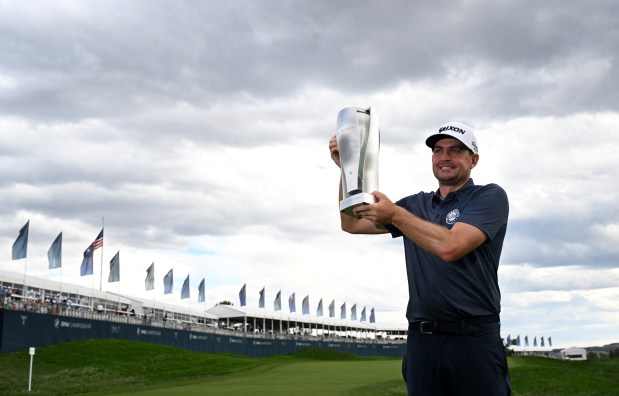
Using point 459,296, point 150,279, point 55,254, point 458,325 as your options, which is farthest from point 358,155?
point 150,279

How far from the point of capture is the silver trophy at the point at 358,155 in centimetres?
351

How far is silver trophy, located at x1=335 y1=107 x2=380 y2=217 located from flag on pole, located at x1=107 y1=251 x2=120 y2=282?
58771 mm

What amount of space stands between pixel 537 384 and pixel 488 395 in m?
19.0

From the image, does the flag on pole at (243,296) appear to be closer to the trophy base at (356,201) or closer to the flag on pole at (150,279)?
the flag on pole at (150,279)

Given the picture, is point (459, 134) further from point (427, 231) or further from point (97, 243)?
point (97, 243)

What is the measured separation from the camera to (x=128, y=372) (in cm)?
3766

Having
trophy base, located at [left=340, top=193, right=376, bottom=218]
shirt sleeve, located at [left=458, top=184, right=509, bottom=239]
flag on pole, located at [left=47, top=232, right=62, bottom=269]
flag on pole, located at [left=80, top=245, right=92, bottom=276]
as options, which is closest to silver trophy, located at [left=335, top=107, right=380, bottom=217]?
trophy base, located at [left=340, top=193, right=376, bottom=218]

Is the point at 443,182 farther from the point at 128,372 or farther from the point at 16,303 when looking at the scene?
the point at 16,303

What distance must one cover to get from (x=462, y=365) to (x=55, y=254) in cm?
5230

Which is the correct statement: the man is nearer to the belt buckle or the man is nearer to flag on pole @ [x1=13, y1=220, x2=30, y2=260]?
the belt buckle

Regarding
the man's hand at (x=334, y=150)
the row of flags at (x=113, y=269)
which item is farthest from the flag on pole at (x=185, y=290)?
the man's hand at (x=334, y=150)

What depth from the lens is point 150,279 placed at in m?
66.2

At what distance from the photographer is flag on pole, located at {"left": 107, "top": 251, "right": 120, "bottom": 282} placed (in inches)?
2339

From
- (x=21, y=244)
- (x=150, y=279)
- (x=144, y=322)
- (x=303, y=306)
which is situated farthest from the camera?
(x=303, y=306)
